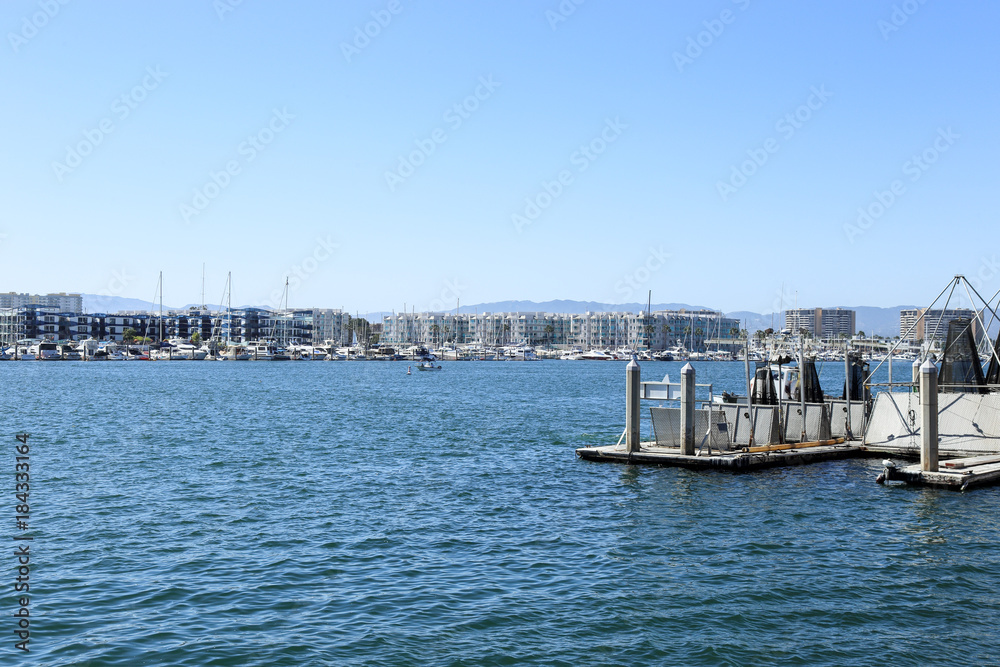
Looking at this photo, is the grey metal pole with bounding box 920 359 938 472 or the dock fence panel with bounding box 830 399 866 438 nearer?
the grey metal pole with bounding box 920 359 938 472

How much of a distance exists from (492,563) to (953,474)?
1590cm

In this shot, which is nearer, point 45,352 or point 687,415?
point 687,415

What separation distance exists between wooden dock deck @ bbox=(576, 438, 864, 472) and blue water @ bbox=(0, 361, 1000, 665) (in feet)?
1.58

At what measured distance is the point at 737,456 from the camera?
29.6m

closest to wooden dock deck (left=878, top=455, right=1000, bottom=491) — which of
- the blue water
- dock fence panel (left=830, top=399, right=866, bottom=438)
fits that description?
the blue water

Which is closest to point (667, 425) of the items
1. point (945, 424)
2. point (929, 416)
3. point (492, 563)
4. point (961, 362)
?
point (929, 416)

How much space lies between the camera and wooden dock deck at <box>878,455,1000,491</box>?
2580 centimetres

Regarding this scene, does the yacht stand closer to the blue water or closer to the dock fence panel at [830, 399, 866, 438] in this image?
the blue water

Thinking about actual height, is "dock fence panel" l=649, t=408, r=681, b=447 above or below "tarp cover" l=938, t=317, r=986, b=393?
below

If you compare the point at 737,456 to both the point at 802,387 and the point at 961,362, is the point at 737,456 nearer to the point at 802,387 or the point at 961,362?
the point at 802,387

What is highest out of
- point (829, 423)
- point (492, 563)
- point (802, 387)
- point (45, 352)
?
point (802, 387)

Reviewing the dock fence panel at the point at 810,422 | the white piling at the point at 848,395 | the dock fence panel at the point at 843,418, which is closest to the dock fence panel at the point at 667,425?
the dock fence panel at the point at 810,422

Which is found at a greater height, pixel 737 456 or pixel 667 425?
pixel 667 425

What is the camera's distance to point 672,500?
25203 mm
